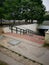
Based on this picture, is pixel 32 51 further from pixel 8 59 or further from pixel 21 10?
pixel 21 10

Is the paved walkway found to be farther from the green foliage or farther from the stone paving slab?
the green foliage

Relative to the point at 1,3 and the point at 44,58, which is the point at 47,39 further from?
the point at 1,3

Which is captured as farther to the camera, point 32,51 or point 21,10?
point 21,10

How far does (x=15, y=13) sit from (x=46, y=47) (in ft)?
67.8

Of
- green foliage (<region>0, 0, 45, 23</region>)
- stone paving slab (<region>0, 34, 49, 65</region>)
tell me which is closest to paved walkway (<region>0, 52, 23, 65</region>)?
stone paving slab (<region>0, 34, 49, 65</region>)

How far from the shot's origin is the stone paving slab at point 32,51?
6.71 m

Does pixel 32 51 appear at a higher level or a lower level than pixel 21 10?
lower

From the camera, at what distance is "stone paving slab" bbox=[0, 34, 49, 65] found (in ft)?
22.0

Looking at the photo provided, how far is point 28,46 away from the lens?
333 inches

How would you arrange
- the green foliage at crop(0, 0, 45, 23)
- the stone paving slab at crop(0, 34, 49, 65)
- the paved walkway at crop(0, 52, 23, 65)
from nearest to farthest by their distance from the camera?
the paved walkway at crop(0, 52, 23, 65) → the stone paving slab at crop(0, 34, 49, 65) → the green foliage at crop(0, 0, 45, 23)

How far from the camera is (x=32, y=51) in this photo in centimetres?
767

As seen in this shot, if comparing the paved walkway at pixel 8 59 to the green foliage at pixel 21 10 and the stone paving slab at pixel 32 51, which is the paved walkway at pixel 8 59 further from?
the green foliage at pixel 21 10

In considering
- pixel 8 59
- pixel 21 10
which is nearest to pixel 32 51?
pixel 8 59

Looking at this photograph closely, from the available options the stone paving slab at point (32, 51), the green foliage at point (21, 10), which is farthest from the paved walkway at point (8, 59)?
the green foliage at point (21, 10)
